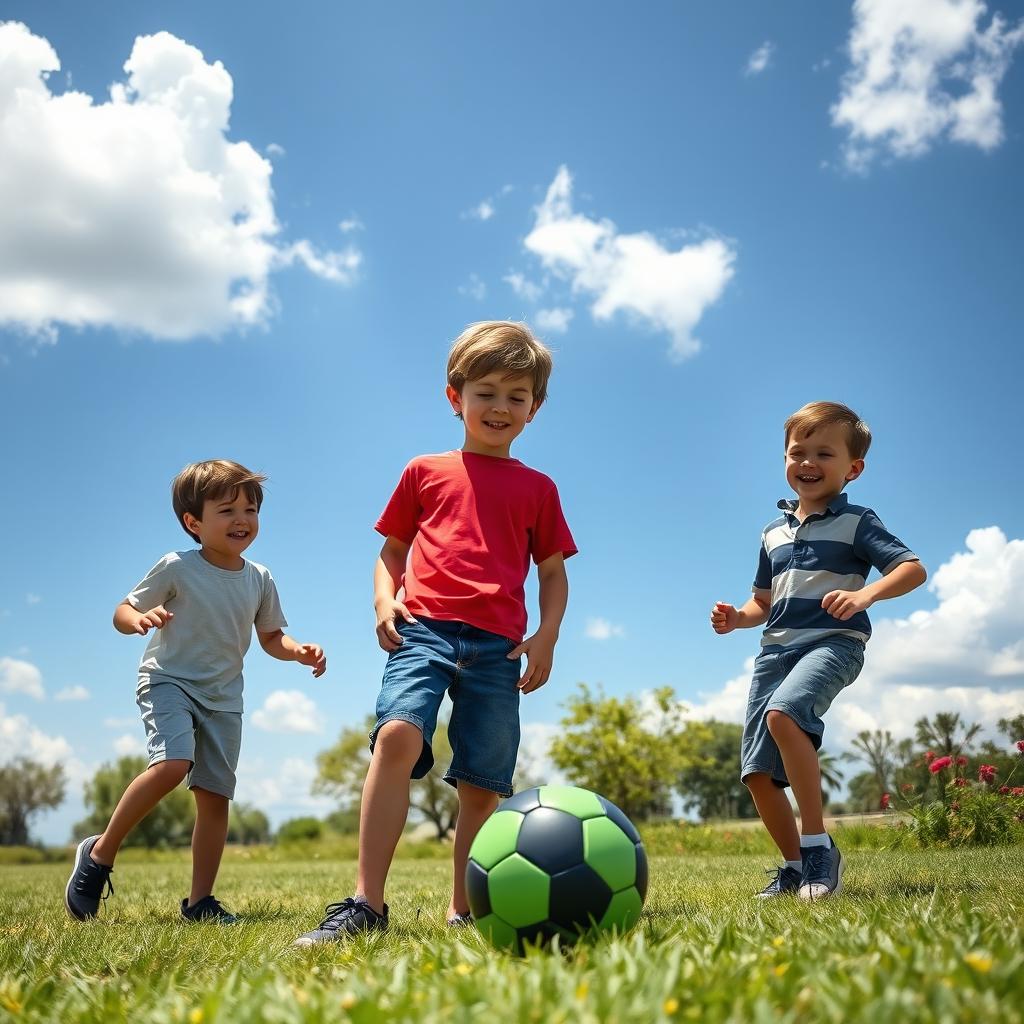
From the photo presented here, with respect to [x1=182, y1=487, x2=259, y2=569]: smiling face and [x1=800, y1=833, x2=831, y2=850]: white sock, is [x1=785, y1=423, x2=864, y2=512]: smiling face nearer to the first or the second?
[x1=800, y1=833, x2=831, y2=850]: white sock

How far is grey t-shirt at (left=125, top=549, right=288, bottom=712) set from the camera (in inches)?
191

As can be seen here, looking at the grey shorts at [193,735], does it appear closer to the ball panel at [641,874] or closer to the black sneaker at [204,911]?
the black sneaker at [204,911]

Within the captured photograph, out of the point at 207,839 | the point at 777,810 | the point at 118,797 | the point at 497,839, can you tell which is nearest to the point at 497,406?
the point at 497,839

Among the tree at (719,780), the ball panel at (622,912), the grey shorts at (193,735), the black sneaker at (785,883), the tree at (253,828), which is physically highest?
the grey shorts at (193,735)

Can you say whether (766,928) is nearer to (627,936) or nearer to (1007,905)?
(627,936)

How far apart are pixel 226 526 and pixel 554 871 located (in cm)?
300

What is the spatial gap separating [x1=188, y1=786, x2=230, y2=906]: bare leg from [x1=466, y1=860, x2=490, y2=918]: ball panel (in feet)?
7.80

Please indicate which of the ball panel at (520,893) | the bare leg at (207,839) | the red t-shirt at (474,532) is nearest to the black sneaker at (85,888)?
the bare leg at (207,839)

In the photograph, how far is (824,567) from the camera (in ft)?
14.9

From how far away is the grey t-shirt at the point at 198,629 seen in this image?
484 cm

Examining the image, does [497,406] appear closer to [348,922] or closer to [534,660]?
[534,660]

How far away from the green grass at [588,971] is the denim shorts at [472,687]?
63 centimetres

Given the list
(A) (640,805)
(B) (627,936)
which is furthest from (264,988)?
(A) (640,805)

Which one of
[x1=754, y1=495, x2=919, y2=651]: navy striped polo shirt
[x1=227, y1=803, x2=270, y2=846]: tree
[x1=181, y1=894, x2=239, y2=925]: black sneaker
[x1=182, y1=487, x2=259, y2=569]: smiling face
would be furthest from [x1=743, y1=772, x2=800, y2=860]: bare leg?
[x1=227, y1=803, x2=270, y2=846]: tree
